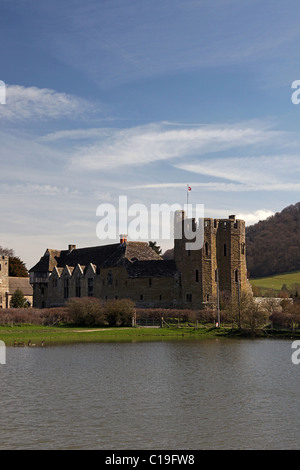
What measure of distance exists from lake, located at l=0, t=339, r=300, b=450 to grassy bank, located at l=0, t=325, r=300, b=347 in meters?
9.73

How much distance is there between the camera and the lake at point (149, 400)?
1688 cm

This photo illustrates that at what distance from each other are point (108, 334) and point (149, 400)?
28491mm

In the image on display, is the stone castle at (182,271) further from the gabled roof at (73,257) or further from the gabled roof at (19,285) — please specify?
the gabled roof at (19,285)

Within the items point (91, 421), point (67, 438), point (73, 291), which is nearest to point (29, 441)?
point (67, 438)

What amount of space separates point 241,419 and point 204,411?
158 centimetres

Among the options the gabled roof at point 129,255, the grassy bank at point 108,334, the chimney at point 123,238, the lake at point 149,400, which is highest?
the chimney at point 123,238

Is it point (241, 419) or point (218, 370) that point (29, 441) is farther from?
point (218, 370)

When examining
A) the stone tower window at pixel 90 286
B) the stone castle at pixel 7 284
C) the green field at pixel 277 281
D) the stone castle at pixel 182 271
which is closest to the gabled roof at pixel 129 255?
the stone castle at pixel 182 271

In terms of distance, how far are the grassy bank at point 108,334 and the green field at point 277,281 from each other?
183ft

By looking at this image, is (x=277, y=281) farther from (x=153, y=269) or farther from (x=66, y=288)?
(x=153, y=269)

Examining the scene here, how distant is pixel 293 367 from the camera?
32.0m

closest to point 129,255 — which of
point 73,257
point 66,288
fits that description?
point 66,288

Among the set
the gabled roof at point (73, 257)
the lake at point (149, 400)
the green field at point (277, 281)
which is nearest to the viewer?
the lake at point (149, 400)
